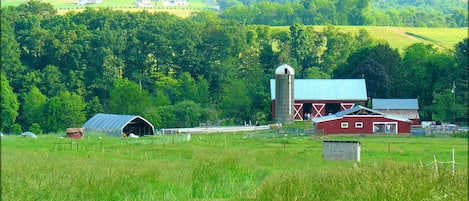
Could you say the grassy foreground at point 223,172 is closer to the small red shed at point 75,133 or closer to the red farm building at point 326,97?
the small red shed at point 75,133

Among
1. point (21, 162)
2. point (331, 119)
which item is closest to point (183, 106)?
point (331, 119)

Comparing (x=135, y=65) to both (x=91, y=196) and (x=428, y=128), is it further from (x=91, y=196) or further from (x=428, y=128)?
(x=91, y=196)

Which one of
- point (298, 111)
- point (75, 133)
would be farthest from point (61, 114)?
point (298, 111)

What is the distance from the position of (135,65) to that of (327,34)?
18.2 meters

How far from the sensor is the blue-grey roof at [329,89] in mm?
62188

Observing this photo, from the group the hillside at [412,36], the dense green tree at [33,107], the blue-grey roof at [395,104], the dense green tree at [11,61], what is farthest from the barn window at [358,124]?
the hillside at [412,36]

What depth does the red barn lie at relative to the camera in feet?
170

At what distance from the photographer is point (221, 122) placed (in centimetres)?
6216

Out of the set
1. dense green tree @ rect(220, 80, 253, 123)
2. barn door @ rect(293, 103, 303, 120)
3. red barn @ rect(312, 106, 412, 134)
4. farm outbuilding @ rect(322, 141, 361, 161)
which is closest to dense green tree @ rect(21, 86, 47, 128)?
dense green tree @ rect(220, 80, 253, 123)

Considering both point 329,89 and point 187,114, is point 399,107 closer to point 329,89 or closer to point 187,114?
point 329,89

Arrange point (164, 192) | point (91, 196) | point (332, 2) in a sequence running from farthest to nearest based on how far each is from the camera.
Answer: point (332, 2), point (164, 192), point (91, 196)

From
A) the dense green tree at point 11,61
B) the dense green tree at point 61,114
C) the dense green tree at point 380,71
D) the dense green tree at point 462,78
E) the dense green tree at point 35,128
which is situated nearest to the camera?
the dense green tree at point 35,128

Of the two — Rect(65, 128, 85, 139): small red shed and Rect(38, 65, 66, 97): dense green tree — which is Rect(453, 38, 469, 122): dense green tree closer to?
Rect(65, 128, 85, 139): small red shed

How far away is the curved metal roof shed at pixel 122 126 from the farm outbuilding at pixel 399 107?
16415 mm
